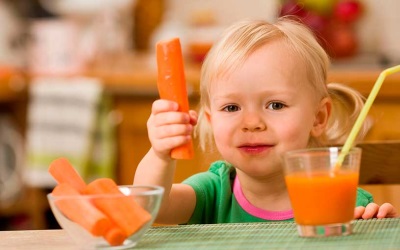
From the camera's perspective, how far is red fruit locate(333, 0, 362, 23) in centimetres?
390

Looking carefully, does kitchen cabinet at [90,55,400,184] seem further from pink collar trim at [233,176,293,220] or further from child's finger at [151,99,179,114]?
child's finger at [151,99,179,114]

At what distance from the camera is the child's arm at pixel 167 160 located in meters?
1.39

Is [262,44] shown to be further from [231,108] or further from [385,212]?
[385,212]

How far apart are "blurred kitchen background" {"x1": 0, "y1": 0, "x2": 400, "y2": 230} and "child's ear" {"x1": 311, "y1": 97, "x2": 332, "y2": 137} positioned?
171 centimetres

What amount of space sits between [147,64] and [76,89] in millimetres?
398

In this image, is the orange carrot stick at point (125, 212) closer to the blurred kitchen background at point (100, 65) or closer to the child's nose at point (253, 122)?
the child's nose at point (253, 122)

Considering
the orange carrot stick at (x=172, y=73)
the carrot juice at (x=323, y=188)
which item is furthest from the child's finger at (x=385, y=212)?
the orange carrot stick at (x=172, y=73)

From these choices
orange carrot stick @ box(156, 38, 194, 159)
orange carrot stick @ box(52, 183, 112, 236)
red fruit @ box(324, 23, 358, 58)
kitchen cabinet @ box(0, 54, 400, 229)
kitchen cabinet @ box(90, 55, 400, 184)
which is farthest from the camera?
red fruit @ box(324, 23, 358, 58)

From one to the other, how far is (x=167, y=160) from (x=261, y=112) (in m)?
0.19

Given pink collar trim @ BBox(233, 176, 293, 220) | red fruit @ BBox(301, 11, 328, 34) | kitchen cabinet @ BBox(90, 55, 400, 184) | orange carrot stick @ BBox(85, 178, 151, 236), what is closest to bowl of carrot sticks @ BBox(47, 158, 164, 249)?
orange carrot stick @ BBox(85, 178, 151, 236)

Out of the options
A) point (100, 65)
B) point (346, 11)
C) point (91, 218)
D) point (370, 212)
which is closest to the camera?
point (91, 218)

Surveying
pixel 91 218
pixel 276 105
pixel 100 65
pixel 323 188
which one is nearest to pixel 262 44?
pixel 276 105

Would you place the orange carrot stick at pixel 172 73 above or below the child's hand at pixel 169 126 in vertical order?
above

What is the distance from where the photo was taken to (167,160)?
4.95ft
